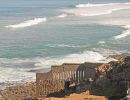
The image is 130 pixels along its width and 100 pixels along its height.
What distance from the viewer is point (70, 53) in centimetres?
3628

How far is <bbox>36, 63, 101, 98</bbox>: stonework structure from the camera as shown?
19.3 m

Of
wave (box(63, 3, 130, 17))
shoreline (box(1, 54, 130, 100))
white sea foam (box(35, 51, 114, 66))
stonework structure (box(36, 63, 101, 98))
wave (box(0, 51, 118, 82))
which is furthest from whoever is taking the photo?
wave (box(63, 3, 130, 17))

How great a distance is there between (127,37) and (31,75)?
761 inches

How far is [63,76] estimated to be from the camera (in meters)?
19.4

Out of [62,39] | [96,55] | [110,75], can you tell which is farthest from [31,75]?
[62,39]

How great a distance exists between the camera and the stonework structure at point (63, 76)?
63.4 feet

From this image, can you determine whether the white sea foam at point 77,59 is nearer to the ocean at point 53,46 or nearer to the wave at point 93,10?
the ocean at point 53,46

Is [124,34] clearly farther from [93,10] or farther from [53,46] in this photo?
[93,10]

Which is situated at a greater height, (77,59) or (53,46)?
(77,59)

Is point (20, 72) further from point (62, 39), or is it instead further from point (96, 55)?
point (62, 39)

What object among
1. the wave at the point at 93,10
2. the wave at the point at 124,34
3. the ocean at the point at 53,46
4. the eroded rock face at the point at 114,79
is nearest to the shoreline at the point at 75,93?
the eroded rock face at the point at 114,79

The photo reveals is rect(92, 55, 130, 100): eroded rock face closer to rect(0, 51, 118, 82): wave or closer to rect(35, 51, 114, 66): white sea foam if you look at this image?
rect(0, 51, 118, 82): wave

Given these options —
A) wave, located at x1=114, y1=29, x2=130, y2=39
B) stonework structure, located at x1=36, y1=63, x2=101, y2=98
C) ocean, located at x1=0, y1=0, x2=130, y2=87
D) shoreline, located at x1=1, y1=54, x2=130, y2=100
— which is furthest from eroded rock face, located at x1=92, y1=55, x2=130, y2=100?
wave, located at x1=114, y1=29, x2=130, y2=39

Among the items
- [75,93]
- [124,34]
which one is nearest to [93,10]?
[124,34]
